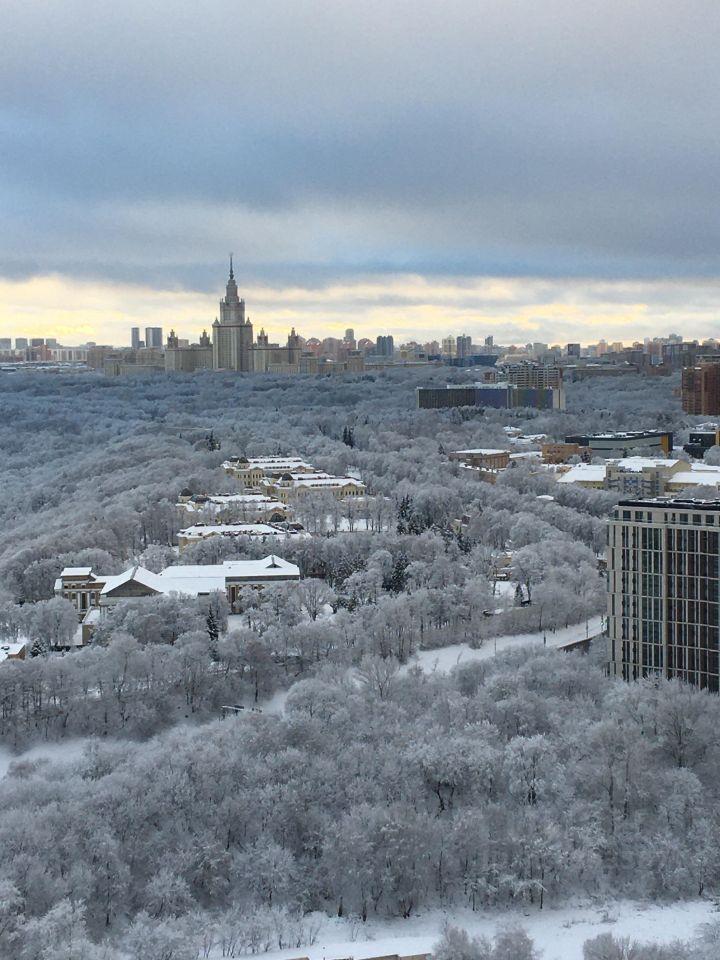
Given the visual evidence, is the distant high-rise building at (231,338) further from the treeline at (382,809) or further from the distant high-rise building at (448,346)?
the treeline at (382,809)

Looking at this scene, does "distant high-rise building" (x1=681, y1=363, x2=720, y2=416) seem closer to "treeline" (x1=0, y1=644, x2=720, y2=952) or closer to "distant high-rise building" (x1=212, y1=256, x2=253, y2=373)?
"distant high-rise building" (x1=212, y1=256, x2=253, y2=373)

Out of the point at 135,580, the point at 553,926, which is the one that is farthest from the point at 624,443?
the point at 553,926

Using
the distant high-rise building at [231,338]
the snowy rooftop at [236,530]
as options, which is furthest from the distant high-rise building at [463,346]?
the snowy rooftop at [236,530]

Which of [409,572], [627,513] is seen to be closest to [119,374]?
[409,572]

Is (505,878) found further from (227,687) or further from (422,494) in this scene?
(422,494)

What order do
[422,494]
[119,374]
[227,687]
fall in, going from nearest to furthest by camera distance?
[227,687] → [422,494] → [119,374]
